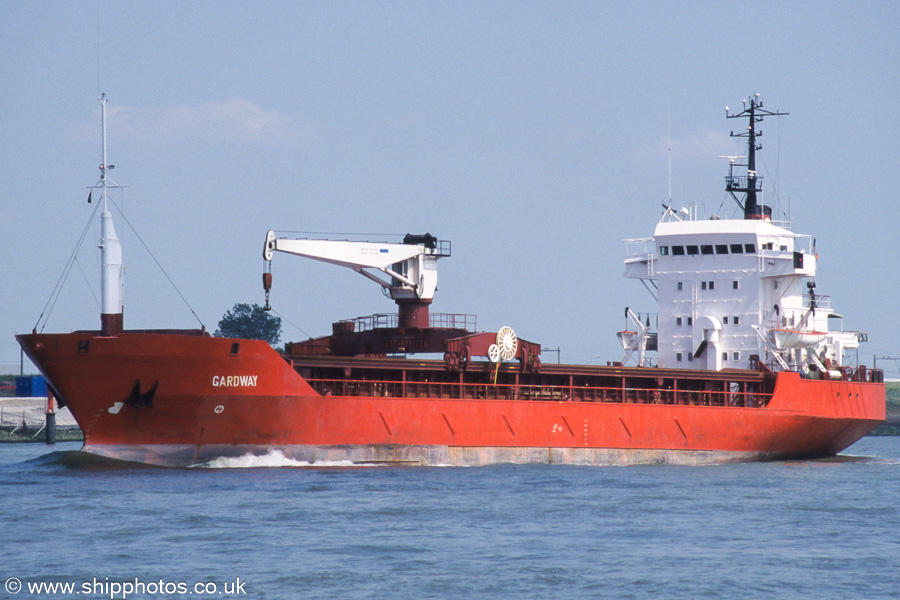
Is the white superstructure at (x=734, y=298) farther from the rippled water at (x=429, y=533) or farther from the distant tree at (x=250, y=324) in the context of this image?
the distant tree at (x=250, y=324)

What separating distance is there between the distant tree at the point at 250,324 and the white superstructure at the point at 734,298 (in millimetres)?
57950

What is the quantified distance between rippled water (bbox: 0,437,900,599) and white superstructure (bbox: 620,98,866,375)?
9.16 m

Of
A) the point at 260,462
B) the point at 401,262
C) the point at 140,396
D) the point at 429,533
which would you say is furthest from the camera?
the point at 401,262

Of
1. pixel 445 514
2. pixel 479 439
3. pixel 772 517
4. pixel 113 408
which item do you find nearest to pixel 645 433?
pixel 479 439

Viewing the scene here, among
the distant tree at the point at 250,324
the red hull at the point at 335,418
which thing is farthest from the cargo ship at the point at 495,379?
the distant tree at the point at 250,324

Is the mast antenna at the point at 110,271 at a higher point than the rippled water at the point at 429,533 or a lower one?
→ higher

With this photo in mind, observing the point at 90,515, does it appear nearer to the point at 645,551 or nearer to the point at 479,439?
the point at 645,551

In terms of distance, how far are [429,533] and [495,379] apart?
12735 millimetres

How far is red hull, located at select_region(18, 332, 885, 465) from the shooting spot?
27.8 meters

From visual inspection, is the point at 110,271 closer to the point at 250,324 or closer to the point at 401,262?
the point at 401,262

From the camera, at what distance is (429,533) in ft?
70.3

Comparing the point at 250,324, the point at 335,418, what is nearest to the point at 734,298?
the point at 335,418

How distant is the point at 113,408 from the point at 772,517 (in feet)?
52.8

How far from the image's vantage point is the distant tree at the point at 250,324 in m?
93.8
